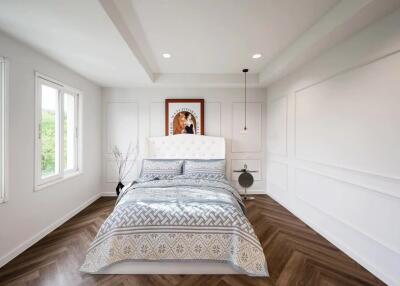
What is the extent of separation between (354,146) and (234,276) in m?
1.92

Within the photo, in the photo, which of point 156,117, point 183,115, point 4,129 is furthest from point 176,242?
point 156,117

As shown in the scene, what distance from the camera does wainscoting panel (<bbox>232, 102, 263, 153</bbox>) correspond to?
4508mm

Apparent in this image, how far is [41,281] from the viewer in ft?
6.11

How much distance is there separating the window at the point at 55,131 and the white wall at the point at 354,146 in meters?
3.85

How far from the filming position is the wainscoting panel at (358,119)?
1833 mm

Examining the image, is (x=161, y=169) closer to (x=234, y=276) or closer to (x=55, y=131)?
(x=55, y=131)

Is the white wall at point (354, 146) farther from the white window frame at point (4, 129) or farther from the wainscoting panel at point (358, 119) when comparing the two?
the white window frame at point (4, 129)

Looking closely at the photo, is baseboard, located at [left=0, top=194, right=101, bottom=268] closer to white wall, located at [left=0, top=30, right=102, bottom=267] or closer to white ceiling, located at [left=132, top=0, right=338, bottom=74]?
white wall, located at [left=0, top=30, right=102, bottom=267]

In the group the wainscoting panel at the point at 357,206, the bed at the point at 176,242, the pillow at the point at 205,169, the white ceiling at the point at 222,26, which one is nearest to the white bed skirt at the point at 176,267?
the bed at the point at 176,242

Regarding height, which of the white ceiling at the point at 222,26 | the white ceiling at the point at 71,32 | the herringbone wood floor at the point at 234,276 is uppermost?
the white ceiling at the point at 222,26

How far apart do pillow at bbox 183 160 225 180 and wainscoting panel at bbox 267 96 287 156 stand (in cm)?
121

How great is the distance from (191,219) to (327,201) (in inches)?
74.8

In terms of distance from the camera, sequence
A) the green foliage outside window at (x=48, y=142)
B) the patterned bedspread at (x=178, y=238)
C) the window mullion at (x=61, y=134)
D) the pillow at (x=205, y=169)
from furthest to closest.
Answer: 1. the pillow at (x=205, y=169)
2. the window mullion at (x=61, y=134)
3. the green foliage outside window at (x=48, y=142)
4. the patterned bedspread at (x=178, y=238)

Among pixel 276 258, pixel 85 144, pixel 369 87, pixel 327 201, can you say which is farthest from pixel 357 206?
pixel 85 144
